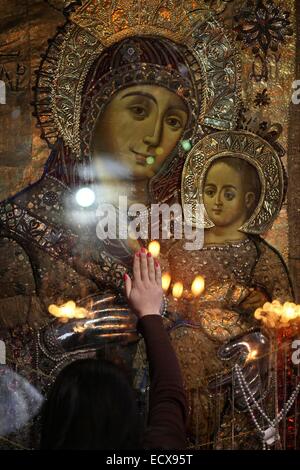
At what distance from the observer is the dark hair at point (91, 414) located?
73.5 inches

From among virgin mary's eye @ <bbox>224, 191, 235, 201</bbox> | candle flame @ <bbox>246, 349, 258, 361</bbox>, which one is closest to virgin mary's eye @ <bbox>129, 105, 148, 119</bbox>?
virgin mary's eye @ <bbox>224, 191, 235, 201</bbox>

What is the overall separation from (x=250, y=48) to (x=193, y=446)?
8.56 ft

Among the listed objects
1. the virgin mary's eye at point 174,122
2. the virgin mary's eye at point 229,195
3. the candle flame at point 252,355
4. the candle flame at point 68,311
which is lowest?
the candle flame at point 252,355

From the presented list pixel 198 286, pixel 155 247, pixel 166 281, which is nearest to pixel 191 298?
pixel 198 286

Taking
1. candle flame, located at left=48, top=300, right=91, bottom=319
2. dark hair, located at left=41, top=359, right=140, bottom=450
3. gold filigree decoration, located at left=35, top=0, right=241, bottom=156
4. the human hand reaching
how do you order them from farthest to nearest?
gold filigree decoration, located at left=35, top=0, right=241, bottom=156 → candle flame, located at left=48, top=300, right=91, bottom=319 → the human hand reaching → dark hair, located at left=41, top=359, right=140, bottom=450

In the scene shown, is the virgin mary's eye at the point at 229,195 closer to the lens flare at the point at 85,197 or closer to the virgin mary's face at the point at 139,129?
the virgin mary's face at the point at 139,129

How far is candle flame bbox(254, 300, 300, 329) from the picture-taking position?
5.17m

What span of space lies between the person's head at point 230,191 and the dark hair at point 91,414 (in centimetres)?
338

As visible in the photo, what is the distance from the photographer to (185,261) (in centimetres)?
511

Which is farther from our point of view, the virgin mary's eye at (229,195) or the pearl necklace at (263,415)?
the virgin mary's eye at (229,195)

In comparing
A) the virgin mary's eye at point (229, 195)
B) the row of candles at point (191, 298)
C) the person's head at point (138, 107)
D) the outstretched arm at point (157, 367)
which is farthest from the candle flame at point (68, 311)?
the outstretched arm at point (157, 367)

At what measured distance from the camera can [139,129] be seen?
16.7 feet

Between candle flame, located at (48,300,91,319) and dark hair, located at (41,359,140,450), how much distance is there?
294 cm

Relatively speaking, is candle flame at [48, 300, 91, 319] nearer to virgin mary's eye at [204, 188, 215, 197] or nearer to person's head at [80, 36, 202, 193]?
person's head at [80, 36, 202, 193]
